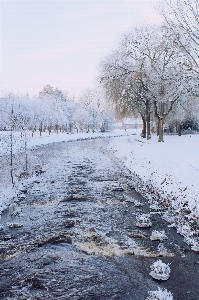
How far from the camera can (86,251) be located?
893 cm

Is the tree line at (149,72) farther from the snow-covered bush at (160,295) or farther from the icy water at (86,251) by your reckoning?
the snow-covered bush at (160,295)

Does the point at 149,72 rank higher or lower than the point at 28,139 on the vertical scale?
higher

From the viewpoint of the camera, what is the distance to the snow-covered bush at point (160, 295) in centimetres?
644

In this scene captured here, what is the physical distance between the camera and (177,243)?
9.46 metres

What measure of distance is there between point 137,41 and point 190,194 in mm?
28716

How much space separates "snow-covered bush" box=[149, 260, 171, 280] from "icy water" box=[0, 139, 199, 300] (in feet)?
0.41

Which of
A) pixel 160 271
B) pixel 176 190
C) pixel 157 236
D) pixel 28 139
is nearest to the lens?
pixel 160 271

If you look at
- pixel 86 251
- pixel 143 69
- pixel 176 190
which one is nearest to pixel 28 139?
pixel 176 190

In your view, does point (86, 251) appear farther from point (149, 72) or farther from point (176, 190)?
point (149, 72)

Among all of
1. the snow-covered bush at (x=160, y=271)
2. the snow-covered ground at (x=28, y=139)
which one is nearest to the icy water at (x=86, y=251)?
the snow-covered bush at (x=160, y=271)

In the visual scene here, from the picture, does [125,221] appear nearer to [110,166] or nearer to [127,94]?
[110,166]

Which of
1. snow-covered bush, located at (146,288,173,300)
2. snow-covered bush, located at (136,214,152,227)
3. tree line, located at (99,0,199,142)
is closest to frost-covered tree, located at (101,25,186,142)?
tree line, located at (99,0,199,142)

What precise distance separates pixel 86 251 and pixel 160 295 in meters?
2.98

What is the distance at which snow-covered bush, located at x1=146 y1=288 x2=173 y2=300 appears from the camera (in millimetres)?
6438
